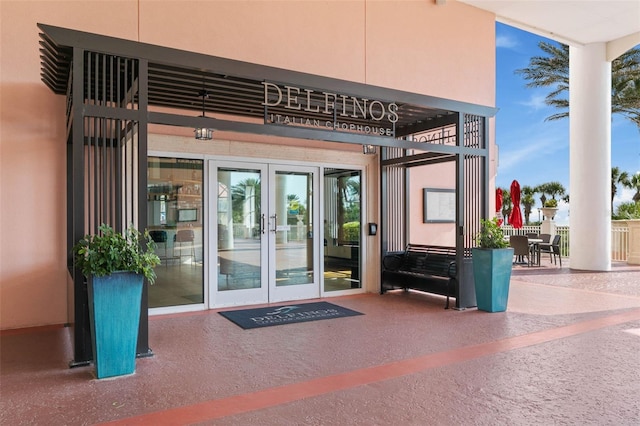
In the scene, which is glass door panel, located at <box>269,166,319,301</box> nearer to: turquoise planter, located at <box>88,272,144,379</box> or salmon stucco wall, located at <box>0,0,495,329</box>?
salmon stucco wall, located at <box>0,0,495,329</box>

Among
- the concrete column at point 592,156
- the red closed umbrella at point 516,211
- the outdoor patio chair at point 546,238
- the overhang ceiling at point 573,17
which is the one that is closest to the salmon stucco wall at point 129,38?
the overhang ceiling at point 573,17

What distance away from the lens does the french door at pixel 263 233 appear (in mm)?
6621

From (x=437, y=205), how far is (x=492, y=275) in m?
2.75

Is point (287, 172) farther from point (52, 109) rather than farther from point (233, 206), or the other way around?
point (52, 109)

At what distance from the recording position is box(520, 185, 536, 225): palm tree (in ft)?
87.9

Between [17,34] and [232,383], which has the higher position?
[17,34]

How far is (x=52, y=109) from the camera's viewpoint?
214 inches

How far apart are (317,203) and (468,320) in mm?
2912

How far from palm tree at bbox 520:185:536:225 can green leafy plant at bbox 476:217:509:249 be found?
71.1 ft

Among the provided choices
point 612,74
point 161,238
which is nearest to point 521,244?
point 161,238

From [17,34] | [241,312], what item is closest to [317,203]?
[241,312]

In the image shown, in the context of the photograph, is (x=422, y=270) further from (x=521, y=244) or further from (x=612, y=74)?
(x=612, y=74)

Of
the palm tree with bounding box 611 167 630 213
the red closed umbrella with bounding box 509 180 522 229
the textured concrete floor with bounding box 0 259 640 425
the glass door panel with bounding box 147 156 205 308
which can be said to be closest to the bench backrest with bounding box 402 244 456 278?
the textured concrete floor with bounding box 0 259 640 425

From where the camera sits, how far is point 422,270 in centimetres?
750
